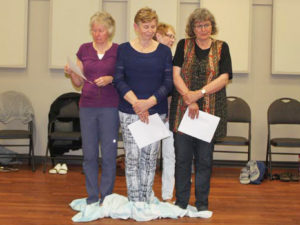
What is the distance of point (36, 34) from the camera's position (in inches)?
242

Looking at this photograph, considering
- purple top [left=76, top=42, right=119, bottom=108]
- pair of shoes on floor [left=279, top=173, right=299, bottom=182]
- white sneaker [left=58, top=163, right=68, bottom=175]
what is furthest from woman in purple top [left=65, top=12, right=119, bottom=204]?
pair of shoes on floor [left=279, top=173, right=299, bottom=182]

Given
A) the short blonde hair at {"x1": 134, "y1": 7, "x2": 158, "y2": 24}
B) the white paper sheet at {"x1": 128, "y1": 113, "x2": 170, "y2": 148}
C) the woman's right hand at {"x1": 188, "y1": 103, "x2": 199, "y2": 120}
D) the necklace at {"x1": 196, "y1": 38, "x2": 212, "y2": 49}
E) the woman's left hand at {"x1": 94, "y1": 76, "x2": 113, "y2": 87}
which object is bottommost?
the white paper sheet at {"x1": 128, "y1": 113, "x2": 170, "y2": 148}

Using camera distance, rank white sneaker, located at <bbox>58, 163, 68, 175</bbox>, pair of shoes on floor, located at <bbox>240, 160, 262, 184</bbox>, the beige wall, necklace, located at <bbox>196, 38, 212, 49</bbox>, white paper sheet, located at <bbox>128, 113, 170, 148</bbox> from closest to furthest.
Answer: white paper sheet, located at <bbox>128, 113, 170, 148</bbox> → necklace, located at <bbox>196, 38, 212, 49</bbox> → pair of shoes on floor, located at <bbox>240, 160, 262, 184</bbox> → white sneaker, located at <bbox>58, 163, 68, 175</bbox> → the beige wall

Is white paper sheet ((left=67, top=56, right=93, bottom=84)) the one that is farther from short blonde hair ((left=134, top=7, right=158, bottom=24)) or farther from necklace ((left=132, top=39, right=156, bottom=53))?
short blonde hair ((left=134, top=7, right=158, bottom=24))

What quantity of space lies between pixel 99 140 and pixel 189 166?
0.76 meters

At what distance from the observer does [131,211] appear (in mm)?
3314

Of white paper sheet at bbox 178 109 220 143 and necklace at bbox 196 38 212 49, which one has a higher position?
necklace at bbox 196 38 212 49

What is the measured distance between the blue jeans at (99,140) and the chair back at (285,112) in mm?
2869

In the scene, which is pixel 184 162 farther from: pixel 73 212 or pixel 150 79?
pixel 73 212

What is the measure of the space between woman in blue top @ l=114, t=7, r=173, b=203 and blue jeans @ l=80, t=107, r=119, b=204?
191 millimetres

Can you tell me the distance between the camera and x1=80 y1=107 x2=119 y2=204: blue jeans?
3.52m

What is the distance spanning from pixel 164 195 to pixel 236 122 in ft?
8.16

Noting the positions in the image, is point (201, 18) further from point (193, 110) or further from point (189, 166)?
point (189, 166)

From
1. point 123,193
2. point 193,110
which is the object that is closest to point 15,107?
point 123,193
